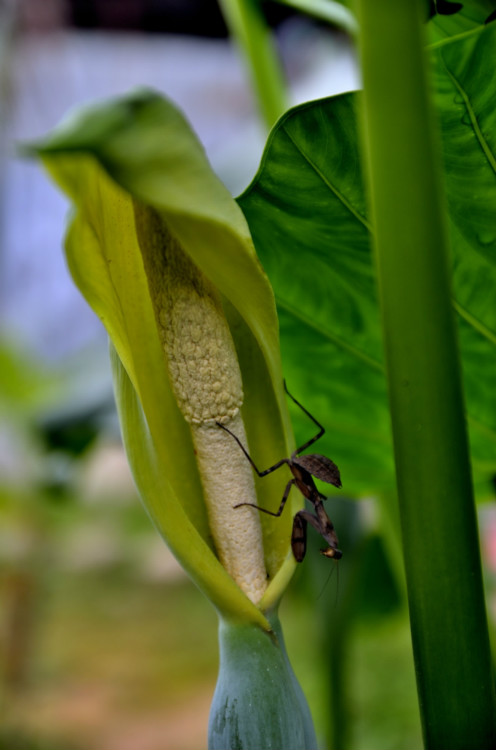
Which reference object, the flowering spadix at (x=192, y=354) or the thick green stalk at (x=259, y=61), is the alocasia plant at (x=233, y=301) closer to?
the flowering spadix at (x=192, y=354)

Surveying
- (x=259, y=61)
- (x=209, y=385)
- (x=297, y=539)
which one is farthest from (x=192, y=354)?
(x=259, y=61)

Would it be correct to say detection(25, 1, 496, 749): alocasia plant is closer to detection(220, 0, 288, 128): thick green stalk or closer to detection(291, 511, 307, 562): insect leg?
detection(291, 511, 307, 562): insect leg

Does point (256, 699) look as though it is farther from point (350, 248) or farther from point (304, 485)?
point (350, 248)

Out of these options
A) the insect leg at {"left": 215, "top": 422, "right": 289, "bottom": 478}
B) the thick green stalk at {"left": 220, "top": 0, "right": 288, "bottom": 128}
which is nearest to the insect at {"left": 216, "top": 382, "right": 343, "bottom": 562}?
the insect leg at {"left": 215, "top": 422, "right": 289, "bottom": 478}

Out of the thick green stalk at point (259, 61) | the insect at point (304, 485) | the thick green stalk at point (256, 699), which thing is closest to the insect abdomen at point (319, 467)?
the insect at point (304, 485)

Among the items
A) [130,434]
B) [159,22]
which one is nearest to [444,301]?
[130,434]
